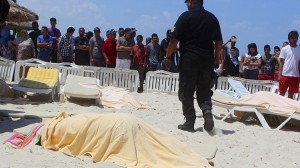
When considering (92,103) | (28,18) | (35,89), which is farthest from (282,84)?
(28,18)

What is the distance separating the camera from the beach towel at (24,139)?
5.11 metres

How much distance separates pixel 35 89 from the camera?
30.9 ft

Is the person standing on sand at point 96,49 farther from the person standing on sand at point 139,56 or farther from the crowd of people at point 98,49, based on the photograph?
the person standing on sand at point 139,56

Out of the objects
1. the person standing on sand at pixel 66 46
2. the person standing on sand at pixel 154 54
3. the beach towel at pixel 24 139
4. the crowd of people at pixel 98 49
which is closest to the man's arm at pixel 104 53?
the crowd of people at pixel 98 49

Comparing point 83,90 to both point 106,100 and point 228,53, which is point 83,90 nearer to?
point 106,100

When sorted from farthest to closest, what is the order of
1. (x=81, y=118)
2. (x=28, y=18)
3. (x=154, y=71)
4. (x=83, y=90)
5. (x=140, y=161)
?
(x=28, y=18), (x=154, y=71), (x=83, y=90), (x=81, y=118), (x=140, y=161)

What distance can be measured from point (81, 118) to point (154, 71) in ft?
25.0

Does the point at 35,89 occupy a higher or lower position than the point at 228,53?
lower

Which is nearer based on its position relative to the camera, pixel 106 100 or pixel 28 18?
pixel 106 100

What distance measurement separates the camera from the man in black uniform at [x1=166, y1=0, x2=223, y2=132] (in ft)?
21.9

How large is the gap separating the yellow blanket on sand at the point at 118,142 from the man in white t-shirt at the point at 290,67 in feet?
16.0

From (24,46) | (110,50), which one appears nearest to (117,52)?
(110,50)

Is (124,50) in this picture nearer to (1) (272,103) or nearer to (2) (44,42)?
(2) (44,42)

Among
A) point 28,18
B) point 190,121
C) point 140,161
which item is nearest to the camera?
point 140,161
